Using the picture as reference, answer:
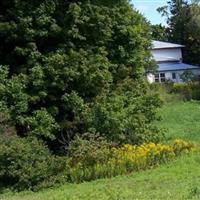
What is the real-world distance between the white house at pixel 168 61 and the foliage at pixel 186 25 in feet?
7.23

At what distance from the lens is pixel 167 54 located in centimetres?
8362

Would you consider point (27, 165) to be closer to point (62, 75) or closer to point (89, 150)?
point (89, 150)

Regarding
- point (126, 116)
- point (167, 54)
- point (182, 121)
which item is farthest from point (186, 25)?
point (126, 116)

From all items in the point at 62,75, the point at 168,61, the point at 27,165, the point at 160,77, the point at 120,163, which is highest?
the point at 168,61

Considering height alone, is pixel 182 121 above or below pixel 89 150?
above

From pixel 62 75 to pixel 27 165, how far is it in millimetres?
4321

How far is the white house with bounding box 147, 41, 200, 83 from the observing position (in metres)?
77.4

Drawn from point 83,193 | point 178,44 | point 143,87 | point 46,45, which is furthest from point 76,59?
point 178,44

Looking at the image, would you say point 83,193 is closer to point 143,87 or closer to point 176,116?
point 143,87

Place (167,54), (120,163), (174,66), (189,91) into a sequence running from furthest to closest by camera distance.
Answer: (167,54) → (174,66) → (189,91) → (120,163)

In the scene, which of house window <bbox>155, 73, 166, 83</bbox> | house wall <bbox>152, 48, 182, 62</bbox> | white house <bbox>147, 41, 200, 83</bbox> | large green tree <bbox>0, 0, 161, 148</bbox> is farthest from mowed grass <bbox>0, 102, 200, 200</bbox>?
house wall <bbox>152, 48, 182, 62</bbox>

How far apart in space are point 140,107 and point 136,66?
9.82 feet

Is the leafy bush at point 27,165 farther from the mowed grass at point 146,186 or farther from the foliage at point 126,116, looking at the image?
the foliage at point 126,116

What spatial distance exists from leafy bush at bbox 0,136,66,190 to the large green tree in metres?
1.65
